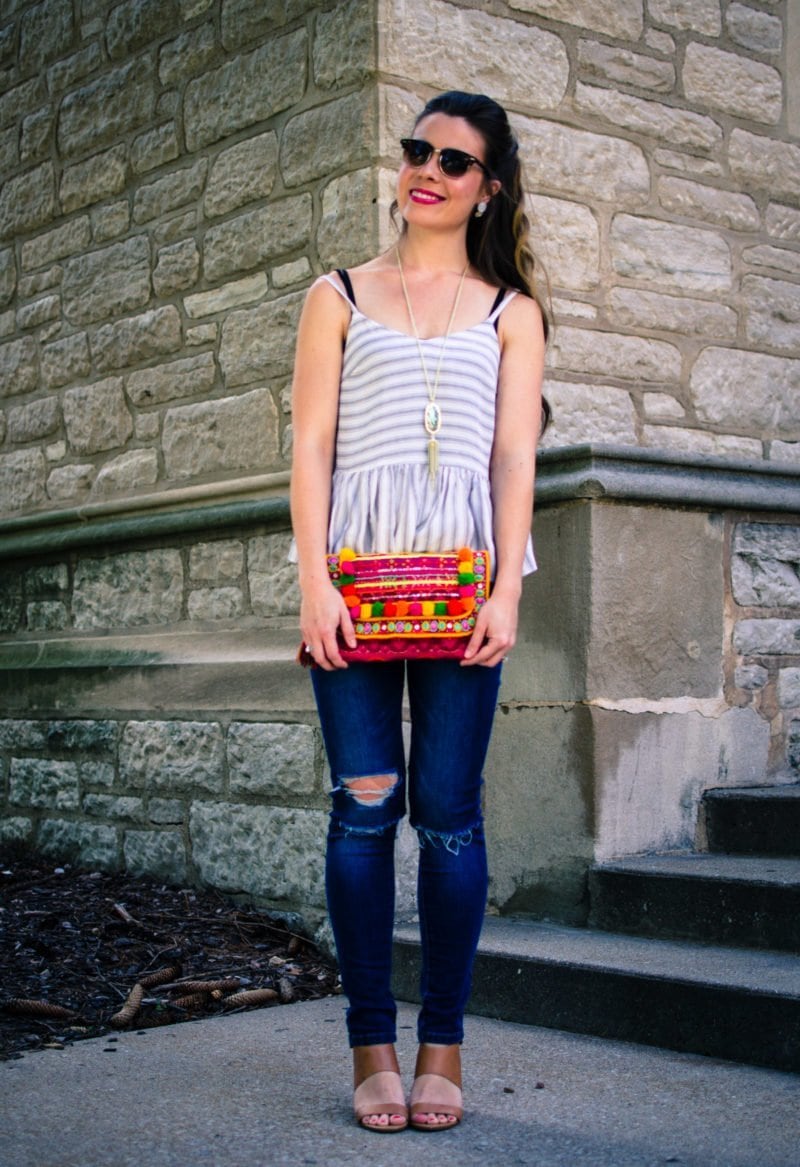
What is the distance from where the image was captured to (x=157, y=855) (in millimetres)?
5121

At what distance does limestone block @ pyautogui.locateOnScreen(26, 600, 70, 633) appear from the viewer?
5801mm

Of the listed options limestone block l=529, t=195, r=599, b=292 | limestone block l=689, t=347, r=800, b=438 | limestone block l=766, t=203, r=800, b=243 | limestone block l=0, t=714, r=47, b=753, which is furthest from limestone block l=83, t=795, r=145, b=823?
limestone block l=766, t=203, r=800, b=243

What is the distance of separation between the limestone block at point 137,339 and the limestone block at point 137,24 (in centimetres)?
100

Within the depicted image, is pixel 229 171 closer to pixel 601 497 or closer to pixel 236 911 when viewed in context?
pixel 601 497

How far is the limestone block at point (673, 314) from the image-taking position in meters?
5.11

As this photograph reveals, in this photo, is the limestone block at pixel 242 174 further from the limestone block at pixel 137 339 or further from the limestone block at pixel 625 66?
the limestone block at pixel 625 66

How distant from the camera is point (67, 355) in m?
5.96

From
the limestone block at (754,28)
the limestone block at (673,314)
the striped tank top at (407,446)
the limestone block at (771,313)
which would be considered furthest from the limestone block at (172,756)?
the limestone block at (754,28)

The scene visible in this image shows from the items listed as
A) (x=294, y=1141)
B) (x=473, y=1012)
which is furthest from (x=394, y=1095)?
(x=473, y=1012)

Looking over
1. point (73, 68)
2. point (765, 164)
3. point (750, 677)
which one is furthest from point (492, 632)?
point (73, 68)

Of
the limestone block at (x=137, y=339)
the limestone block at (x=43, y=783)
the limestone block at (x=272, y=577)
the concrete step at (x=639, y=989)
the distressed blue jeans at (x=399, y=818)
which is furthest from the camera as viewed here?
the limestone block at (x=43, y=783)

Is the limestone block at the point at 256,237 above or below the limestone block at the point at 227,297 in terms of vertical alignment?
above

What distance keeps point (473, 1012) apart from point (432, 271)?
188 cm

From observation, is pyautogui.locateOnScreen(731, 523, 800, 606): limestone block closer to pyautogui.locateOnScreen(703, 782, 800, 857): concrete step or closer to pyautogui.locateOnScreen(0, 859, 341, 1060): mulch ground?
pyautogui.locateOnScreen(703, 782, 800, 857): concrete step
